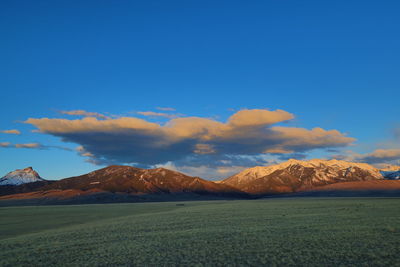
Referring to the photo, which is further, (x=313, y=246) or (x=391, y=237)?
(x=391, y=237)

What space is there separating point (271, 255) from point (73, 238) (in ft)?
56.2

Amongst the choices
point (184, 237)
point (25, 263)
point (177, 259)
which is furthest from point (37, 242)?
point (177, 259)

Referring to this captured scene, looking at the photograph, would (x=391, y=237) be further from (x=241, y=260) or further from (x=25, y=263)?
(x=25, y=263)

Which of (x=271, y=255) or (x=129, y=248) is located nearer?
(x=271, y=255)

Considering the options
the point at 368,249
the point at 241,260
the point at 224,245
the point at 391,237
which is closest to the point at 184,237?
the point at 224,245

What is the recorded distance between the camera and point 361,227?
25922mm

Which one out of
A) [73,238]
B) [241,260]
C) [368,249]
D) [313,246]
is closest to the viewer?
[241,260]

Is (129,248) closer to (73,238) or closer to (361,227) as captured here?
(73,238)

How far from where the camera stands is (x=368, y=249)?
17609mm

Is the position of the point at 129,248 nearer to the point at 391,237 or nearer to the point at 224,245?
the point at 224,245

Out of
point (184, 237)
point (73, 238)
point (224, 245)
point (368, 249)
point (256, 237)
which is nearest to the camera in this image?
point (368, 249)

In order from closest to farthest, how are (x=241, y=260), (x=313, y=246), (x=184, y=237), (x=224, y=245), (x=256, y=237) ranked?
(x=241, y=260) < (x=313, y=246) < (x=224, y=245) < (x=256, y=237) < (x=184, y=237)

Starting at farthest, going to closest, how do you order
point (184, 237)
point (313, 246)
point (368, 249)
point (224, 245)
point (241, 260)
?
1. point (184, 237)
2. point (224, 245)
3. point (313, 246)
4. point (368, 249)
5. point (241, 260)

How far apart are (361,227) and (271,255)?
42.1 feet
